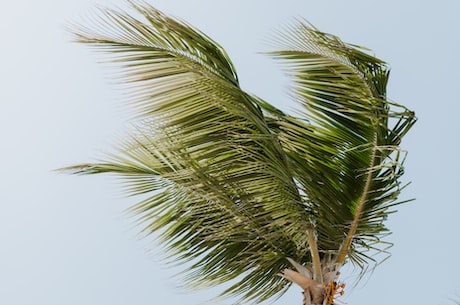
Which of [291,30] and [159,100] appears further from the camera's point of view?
[291,30]

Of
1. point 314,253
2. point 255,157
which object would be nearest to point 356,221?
point 314,253

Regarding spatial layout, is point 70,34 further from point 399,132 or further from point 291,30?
point 399,132

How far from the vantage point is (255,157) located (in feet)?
15.2

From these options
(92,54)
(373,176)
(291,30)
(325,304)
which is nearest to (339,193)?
(373,176)

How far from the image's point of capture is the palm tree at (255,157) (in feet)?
14.6

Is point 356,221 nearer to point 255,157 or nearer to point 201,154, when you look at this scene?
point 255,157

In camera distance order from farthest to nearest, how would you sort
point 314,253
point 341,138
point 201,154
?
point 341,138 → point 314,253 → point 201,154

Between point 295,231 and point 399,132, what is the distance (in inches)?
31.8

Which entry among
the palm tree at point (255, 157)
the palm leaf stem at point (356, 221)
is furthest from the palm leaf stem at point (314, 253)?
the palm leaf stem at point (356, 221)

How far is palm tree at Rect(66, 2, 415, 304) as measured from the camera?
445cm

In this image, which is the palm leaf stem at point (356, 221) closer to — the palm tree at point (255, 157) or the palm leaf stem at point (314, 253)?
the palm tree at point (255, 157)

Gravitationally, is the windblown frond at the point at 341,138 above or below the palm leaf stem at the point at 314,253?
above

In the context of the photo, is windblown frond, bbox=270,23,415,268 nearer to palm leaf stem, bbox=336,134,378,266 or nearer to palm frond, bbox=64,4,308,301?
palm leaf stem, bbox=336,134,378,266

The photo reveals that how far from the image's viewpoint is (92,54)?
4.36m
